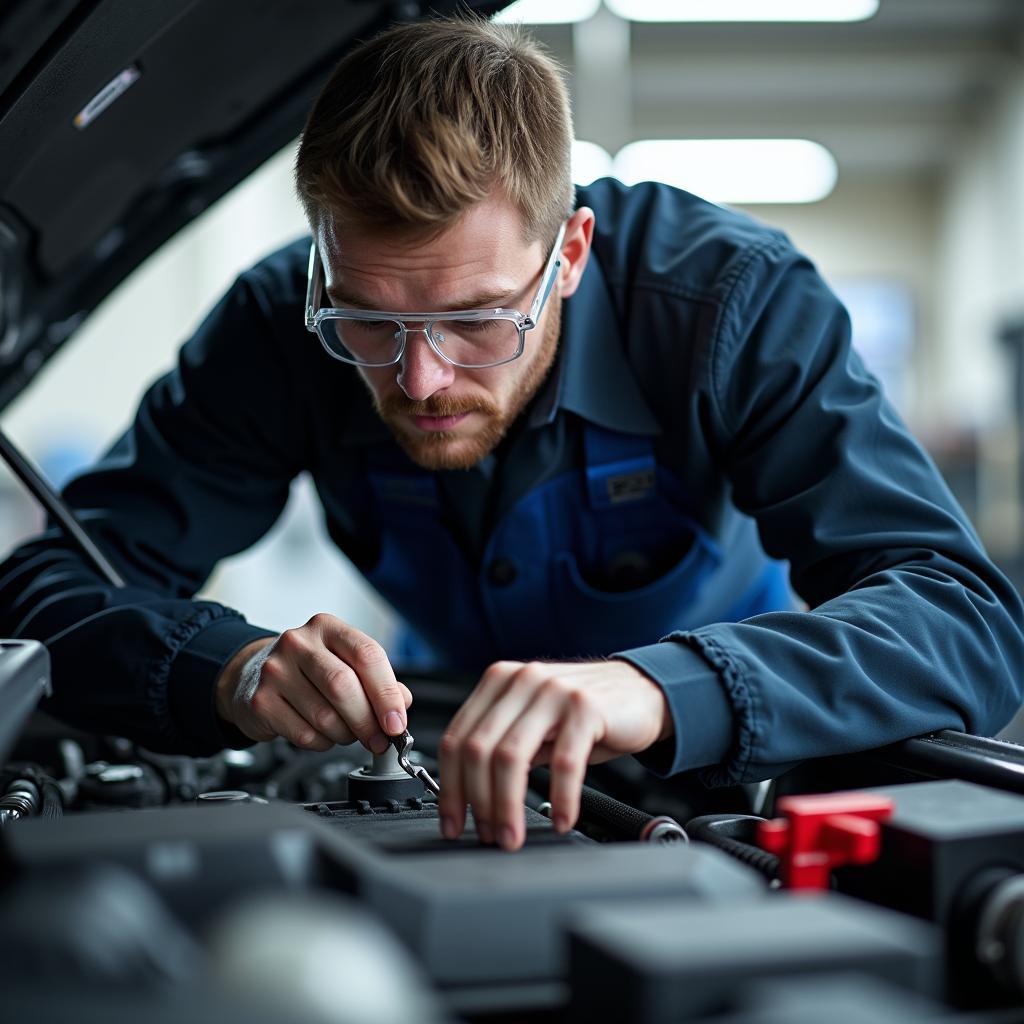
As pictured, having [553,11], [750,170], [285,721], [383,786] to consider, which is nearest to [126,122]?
[285,721]

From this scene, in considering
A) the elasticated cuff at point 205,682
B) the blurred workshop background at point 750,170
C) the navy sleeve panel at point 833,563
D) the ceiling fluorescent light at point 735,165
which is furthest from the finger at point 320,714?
the ceiling fluorescent light at point 735,165

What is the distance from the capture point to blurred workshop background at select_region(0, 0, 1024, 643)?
290 inches

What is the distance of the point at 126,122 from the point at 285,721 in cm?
72

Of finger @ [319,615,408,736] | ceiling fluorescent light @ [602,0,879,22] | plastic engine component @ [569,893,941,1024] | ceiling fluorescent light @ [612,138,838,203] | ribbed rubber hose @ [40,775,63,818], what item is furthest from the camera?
ceiling fluorescent light @ [612,138,838,203]

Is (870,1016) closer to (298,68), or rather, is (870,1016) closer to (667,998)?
(667,998)

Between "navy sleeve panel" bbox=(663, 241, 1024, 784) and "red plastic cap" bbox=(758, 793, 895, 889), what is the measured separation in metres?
0.24

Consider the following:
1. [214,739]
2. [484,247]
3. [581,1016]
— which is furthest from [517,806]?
[484,247]

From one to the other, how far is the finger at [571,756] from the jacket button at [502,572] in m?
0.70

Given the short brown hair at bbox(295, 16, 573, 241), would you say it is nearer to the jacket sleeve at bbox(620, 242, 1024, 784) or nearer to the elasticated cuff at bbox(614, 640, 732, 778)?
the jacket sleeve at bbox(620, 242, 1024, 784)

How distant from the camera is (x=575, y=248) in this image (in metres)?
1.46

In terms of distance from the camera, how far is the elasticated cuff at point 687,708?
97 cm

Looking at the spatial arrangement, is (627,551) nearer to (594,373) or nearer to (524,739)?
(594,373)

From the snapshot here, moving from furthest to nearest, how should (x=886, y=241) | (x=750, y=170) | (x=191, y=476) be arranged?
(x=886, y=241)
(x=750, y=170)
(x=191, y=476)

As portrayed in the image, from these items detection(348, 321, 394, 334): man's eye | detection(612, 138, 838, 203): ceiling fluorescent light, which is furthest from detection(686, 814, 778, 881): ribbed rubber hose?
detection(612, 138, 838, 203): ceiling fluorescent light
